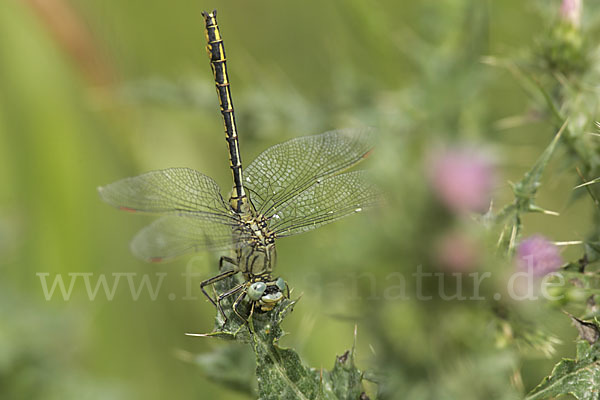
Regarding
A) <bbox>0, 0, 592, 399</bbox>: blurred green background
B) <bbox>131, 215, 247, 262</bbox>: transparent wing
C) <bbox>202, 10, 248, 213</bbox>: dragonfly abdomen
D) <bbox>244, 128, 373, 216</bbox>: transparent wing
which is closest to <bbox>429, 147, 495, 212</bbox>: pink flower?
<bbox>0, 0, 592, 399</bbox>: blurred green background

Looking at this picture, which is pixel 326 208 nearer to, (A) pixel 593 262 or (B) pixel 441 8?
(A) pixel 593 262

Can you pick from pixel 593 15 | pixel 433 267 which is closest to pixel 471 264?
pixel 433 267

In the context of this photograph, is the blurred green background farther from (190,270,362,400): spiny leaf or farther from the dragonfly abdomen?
(190,270,362,400): spiny leaf

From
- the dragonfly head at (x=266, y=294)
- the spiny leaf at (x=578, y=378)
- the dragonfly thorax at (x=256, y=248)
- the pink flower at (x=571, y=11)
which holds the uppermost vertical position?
the pink flower at (x=571, y=11)

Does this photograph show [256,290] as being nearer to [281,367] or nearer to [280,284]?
[280,284]

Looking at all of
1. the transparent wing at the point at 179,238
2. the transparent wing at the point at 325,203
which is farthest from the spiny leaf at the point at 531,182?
the transparent wing at the point at 179,238

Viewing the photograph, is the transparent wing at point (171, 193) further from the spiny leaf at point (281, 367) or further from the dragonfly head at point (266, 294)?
the spiny leaf at point (281, 367)
